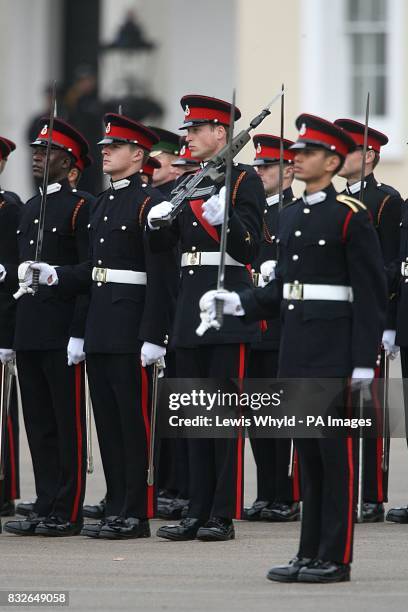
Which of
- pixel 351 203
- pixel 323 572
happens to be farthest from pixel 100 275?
pixel 323 572

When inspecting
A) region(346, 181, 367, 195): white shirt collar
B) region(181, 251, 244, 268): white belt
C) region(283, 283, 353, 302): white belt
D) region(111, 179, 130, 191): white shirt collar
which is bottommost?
region(283, 283, 353, 302): white belt

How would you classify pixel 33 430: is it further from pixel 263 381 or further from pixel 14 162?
pixel 14 162

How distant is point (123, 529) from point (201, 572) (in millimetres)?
1088

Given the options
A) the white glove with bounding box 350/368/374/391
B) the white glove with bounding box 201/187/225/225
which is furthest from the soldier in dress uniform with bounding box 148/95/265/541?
the white glove with bounding box 350/368/374/391

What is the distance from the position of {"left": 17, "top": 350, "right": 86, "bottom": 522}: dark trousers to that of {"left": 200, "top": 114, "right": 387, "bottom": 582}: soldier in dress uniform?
1.66 metres

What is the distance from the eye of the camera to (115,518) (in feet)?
31.3

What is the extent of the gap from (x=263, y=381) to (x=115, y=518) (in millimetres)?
1071

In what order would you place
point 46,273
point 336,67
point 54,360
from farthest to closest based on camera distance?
point 336,67 → point 54,360 → point 46,273

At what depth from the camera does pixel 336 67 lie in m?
17.7

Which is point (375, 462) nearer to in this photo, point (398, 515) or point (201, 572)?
point (398, 515)

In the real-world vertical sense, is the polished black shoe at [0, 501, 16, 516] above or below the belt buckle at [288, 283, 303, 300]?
below

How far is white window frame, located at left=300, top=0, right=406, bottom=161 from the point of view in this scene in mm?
17484

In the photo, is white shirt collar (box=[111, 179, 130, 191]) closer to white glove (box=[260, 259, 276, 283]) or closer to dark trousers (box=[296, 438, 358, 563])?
white glove (box=[260, 259, 276, 283])

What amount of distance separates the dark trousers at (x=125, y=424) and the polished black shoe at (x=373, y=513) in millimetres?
1213
